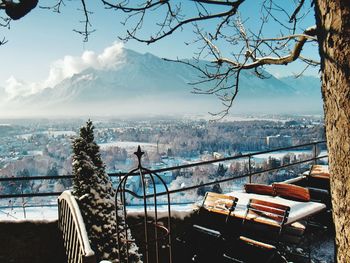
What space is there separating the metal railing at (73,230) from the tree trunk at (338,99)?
209cm

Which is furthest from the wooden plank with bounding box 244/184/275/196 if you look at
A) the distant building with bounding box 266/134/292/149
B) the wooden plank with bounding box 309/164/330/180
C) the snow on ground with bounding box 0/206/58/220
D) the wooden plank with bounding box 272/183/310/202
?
the distant building with bounding box 266/134/292/149

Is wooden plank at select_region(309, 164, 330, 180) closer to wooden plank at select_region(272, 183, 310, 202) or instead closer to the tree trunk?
wooden plank at select_region(272, 183, 310, 202)

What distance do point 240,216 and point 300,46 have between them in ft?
8.30

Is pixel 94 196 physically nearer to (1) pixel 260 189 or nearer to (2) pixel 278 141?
(1) pixel 260 189

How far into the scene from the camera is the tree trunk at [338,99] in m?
2.10

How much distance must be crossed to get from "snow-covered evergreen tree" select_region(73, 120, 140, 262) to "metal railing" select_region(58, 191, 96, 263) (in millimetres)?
250

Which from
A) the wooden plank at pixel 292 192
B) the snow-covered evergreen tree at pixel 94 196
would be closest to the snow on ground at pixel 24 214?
the snow-covered evergreen tree at pixel 94 196

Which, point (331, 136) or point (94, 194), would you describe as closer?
point (331, 136)

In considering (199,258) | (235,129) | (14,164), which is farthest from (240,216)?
(235,129)

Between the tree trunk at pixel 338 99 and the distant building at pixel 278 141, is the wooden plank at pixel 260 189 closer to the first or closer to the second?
the tree trunk at pixel 338 99

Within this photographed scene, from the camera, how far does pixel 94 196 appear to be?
478cm

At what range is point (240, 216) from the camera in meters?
4.91

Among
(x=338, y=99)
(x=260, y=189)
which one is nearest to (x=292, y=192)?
(x=260, y=189)

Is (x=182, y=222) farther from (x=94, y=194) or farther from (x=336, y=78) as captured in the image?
(x=336, y=78)
